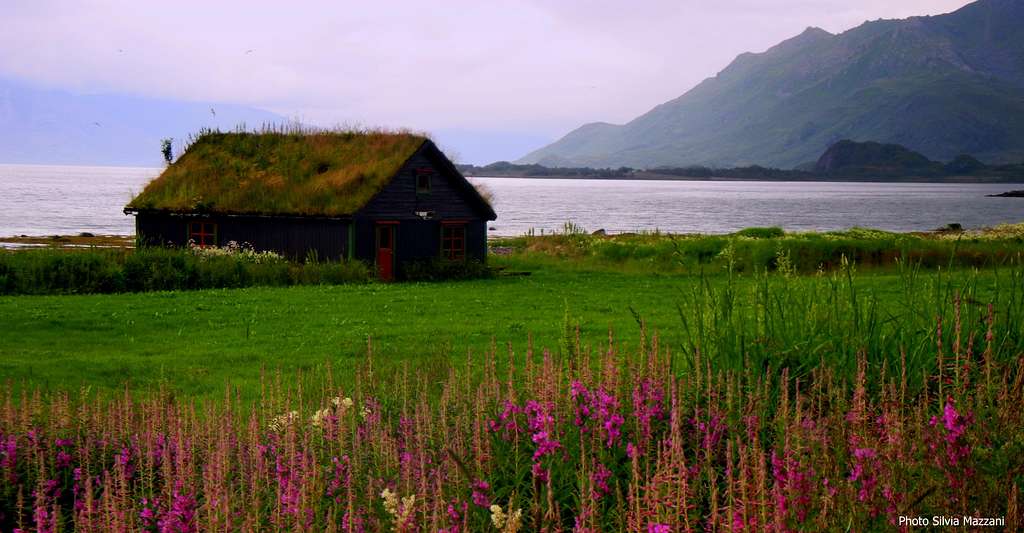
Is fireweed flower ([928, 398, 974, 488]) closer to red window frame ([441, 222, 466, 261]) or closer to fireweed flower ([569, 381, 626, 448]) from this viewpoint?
fireweed flower ([569, 381, 626, 448])

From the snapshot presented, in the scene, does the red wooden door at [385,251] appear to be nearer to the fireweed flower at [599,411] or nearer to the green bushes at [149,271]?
the green bushes at [149,271]

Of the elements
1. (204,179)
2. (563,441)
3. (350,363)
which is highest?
(204,179)

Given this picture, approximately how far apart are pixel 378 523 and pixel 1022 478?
386 cm

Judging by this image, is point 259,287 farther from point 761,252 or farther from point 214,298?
point 761,252

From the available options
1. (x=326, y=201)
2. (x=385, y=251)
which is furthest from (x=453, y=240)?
(x=326, y=201)

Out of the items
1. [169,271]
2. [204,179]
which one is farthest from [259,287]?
[204,179]

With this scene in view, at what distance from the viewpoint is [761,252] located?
40.7 m

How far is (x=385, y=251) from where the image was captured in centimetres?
3612

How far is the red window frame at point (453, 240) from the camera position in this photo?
3809 centimetres

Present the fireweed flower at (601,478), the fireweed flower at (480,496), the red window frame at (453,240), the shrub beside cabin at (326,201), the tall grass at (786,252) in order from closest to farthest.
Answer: the fireweed flower at (480,496), the fireweed flower at (601,478), the shrub beside cabin at (326,201), the red window frame at (453,240), the tall grass at (786,252)

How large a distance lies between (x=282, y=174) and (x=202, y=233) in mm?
4017

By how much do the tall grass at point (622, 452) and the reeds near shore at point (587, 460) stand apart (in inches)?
1.1

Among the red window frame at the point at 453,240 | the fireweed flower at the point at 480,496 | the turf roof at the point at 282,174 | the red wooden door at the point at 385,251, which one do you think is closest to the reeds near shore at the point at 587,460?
the fireweed flower at the point at 480,496

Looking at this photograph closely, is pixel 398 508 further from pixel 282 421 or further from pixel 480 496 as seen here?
pixel 282 421
